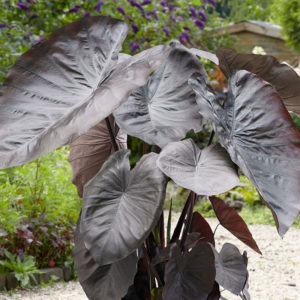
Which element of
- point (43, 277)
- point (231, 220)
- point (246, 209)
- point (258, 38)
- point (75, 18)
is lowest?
point (246, 209)

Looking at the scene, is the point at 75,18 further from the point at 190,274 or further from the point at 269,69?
the point at 190,274

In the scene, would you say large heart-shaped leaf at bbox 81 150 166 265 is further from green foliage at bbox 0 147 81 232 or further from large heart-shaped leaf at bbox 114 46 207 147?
green foliage at bbox 0 147 81 232

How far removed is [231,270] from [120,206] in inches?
18.2

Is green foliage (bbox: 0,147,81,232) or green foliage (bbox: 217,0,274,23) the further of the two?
green foliage (bbox: 217,0,274,23)

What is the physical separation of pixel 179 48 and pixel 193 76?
0.21 m

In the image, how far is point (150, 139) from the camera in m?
1.24

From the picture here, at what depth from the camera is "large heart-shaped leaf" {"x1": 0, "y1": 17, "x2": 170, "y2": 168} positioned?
1.10 metres

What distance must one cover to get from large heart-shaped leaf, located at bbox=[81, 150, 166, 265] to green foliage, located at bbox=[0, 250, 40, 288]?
1.57 metres

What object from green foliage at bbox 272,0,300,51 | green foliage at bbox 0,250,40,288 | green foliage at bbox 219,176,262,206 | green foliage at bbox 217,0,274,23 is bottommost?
green foliage at bbox 217,0,274,23

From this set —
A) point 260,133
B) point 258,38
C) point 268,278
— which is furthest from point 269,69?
point 258,38

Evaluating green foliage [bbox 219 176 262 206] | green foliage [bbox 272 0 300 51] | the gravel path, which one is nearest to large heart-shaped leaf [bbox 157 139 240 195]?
the gravel path

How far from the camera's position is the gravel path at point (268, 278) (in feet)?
8.20

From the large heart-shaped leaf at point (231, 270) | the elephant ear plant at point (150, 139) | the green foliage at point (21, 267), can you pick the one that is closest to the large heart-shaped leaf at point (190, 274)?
the elephant ear plant at point (150, 139)

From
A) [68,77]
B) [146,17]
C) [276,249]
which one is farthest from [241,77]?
[146,17]
